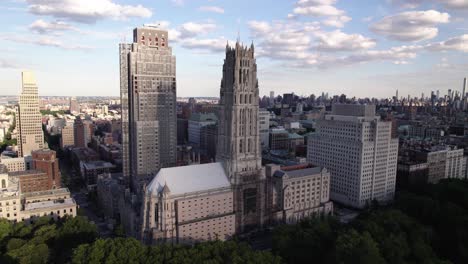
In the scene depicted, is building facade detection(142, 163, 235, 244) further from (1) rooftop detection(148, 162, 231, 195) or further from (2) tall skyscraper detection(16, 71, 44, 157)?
(2) tall skyscraper detection(16, 71, 44, 157)

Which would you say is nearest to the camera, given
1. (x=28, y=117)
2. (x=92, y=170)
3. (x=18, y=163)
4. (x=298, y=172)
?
(x=298, y=172)

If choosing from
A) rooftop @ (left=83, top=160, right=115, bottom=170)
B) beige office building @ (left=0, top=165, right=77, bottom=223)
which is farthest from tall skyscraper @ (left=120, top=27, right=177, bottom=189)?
beige office building @ (left=0, top=165, right=77, bottom=223)

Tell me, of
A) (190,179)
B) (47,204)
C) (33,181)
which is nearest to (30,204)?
(47,204)

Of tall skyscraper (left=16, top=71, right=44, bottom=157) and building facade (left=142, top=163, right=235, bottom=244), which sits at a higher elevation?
tall skyscraper (left=16, top=71, right=44, bottom=157)

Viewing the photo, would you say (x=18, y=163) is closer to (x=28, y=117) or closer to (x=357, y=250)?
(x=28, y=117)

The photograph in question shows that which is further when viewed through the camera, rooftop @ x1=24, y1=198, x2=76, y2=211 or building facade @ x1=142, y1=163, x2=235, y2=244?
rooftop @ x1=24, y1=198, x2=76, y2=211

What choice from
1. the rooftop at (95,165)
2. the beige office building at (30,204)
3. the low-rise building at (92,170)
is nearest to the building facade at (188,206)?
the beige office building at (30,204)

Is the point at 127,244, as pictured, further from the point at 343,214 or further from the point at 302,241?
the point at 343,214

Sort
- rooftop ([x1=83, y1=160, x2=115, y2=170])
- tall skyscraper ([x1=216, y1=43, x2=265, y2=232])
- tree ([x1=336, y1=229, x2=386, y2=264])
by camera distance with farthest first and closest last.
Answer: rooftop ([x1=83, y1=160, x2=115, y2=170]) < tall skyscraper ([x1=216, y1=43, x2=265, y2=232]) < tree ([x1=336, y1=229, x2=386, y2=264])
